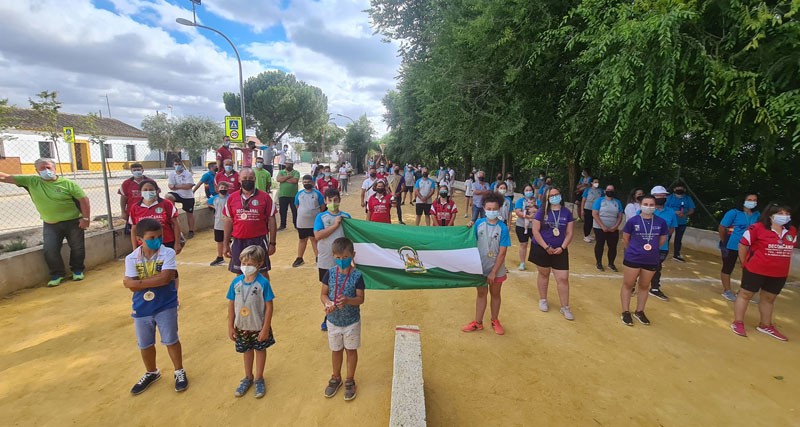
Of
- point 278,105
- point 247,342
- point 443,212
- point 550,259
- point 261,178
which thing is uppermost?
point 278,105

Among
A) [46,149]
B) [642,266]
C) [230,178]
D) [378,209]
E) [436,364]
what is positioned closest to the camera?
[436,364]

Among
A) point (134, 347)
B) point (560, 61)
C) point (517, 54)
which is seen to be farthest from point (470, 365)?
point (560, 61)

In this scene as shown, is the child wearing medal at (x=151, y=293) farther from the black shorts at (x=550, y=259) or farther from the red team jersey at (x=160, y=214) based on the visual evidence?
the black shorts at (x=550, y=259)

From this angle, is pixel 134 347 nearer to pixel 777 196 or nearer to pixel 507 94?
pixel 507 94

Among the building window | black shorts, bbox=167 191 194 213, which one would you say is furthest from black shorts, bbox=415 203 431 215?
the building window

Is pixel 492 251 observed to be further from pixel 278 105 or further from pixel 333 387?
pixel 278 105

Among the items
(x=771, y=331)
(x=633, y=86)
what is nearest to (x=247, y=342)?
(x=771, y=331)

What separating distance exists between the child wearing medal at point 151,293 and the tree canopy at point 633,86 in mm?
6670

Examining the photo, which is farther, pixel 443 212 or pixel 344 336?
pixel 443 212

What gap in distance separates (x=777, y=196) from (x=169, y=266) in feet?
41.4

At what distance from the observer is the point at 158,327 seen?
135 inches

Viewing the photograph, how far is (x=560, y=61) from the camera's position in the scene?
924cm

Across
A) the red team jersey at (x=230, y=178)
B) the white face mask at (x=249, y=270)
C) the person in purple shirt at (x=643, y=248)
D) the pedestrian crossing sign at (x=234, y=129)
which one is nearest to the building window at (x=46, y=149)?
the pedestrian crossing sign at (x=234, y=129)

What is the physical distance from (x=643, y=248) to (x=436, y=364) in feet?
10.6
